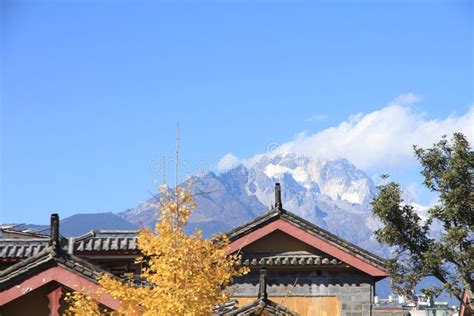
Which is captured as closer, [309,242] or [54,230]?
[54,230]

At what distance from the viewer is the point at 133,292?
1931 cm

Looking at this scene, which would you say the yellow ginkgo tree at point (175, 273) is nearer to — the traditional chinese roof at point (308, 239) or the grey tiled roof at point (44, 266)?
the grey tiled roof at point (44, 266)

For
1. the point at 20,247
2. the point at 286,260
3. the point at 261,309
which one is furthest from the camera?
the point at 286,260

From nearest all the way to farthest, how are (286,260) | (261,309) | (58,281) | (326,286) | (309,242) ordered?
(58,281) → (261,309) → (309,242) → (286,260) → (326,286)

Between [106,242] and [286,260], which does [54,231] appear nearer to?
[106,242]

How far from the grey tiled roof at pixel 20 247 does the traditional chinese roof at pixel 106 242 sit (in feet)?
3.49

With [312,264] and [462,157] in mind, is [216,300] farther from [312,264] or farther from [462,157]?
[462,157]

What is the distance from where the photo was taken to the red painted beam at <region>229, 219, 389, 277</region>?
30.4m

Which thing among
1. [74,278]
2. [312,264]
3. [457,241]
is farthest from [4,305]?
[457,241]

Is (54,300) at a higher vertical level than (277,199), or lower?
lower

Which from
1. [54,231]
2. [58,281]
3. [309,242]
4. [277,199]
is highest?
[277,199]

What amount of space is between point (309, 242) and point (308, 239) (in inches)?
4.0

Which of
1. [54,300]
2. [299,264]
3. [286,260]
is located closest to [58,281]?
[54,300]

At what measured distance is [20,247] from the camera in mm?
27484
